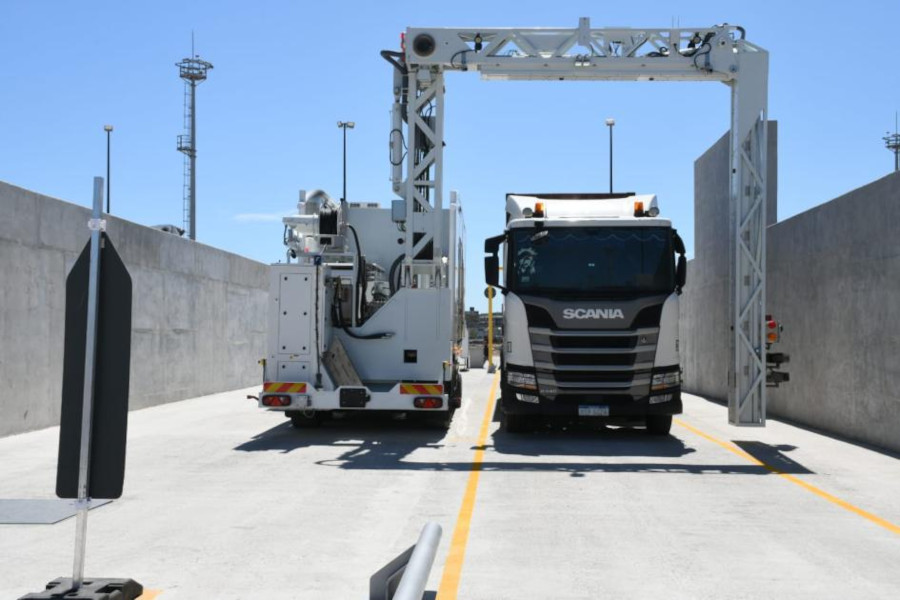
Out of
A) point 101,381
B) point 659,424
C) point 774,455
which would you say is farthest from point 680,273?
point 101,381

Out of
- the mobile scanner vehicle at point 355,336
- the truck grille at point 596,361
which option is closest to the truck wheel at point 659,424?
the truck grille at point 596,361

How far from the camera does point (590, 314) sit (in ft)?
43.9

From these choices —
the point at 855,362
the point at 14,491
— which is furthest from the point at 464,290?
the point at 14,491

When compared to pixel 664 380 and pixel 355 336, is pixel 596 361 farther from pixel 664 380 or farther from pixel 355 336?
pixel 355 336

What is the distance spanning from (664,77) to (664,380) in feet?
15.8

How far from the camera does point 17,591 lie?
18.7 feet

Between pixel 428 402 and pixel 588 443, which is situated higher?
pixel 428 402

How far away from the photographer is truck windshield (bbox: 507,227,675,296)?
1366 centimetres

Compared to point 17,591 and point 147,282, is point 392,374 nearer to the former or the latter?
point 147,282

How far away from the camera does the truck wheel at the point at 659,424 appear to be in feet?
47.7

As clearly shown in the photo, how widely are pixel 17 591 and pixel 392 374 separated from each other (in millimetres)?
8890

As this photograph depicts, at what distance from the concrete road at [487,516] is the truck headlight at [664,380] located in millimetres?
935

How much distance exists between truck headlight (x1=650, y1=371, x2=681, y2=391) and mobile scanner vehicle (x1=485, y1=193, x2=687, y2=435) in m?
0.01

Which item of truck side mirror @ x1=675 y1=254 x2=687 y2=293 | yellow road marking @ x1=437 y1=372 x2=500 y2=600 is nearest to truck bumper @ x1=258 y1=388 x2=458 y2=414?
yellow road marking @ x1=437 y1=372 x2=500 y2=600
